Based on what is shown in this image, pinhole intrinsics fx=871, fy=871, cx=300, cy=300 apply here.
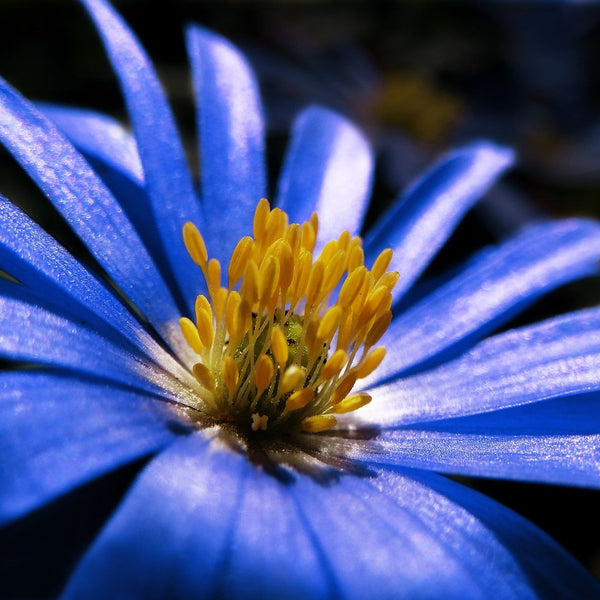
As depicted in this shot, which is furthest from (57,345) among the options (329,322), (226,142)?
(226,142)

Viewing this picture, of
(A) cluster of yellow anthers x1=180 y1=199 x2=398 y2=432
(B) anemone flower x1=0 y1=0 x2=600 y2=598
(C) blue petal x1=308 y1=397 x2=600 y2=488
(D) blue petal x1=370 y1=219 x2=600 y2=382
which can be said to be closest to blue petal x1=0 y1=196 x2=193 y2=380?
(B) anemone flower x1=0 y1=0 x2=600 y2=598

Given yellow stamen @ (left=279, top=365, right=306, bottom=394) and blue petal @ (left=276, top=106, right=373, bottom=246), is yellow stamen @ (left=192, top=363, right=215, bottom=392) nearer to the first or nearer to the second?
yellow stamen @ (left=279, top=365, right=306, bottom=394)

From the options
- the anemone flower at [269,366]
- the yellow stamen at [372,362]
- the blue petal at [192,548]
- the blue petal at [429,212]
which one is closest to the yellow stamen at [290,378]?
the anemone flower at [269,366]

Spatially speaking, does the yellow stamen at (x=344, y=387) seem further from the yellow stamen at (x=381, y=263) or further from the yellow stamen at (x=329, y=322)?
the yellow stamen at (x=381, y=263)

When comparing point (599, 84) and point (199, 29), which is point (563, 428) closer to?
point (199, 29)

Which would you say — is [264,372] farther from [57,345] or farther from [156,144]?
[156,144]

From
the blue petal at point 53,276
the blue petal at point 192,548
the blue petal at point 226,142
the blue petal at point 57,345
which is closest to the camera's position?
the blue petal at point 192,548
